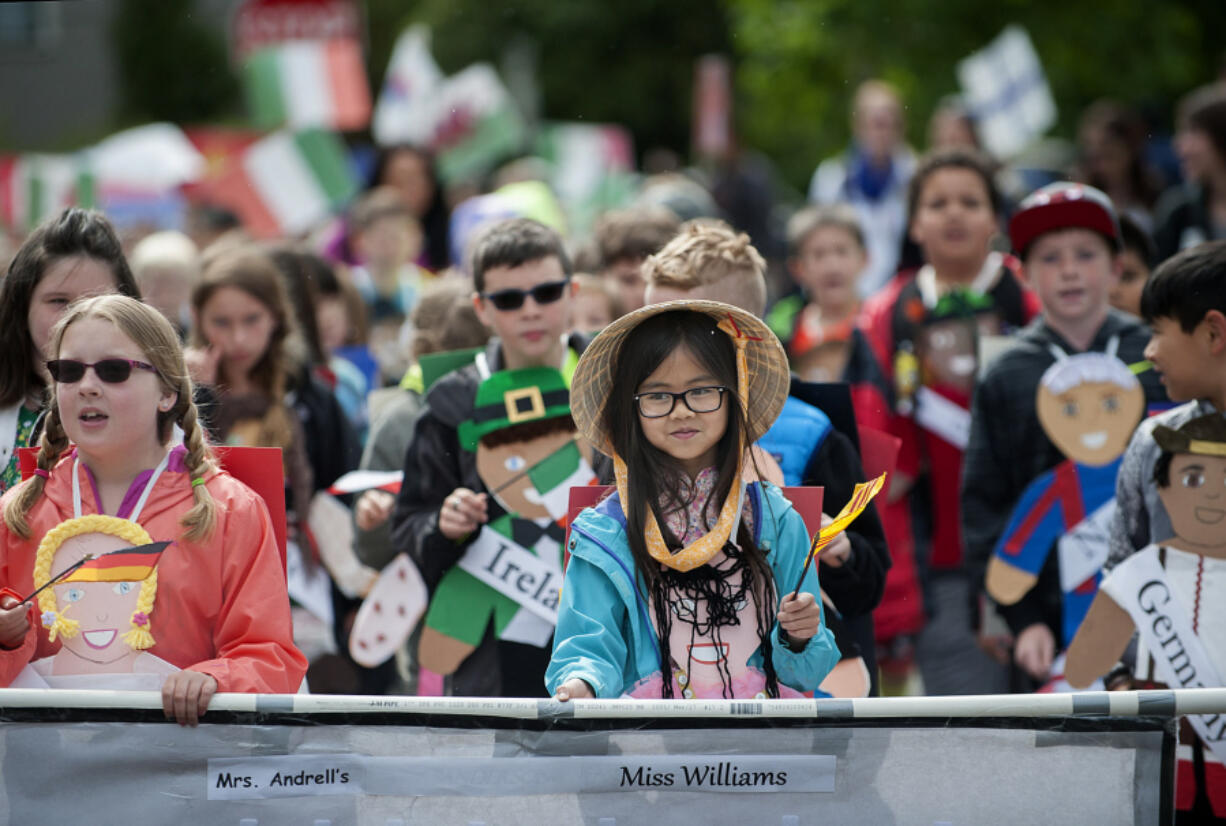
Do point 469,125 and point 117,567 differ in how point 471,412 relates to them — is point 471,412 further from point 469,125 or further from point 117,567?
point 469,125

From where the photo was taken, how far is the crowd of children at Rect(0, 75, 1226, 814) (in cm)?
330

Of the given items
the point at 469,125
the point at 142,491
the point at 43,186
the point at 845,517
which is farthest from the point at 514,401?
the point at 43,186

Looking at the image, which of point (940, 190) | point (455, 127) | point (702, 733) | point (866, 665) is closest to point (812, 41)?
point (455, 127)

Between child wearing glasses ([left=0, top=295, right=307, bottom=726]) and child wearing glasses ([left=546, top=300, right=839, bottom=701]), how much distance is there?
2.23 ft

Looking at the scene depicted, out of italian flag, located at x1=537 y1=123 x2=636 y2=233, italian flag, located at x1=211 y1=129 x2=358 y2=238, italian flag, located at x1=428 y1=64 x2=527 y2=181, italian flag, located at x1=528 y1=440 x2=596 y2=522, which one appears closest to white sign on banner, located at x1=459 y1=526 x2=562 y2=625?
italian flag, located at x1=528 y1=440 x2=596 y2=522

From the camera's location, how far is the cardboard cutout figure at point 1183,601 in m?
3.65

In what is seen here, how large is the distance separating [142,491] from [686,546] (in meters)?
1.24

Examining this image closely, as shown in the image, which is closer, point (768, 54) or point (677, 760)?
point (677, 760)

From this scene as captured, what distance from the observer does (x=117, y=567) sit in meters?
3.34

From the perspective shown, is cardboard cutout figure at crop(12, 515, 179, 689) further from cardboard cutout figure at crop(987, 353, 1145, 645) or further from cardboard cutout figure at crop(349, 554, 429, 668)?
cardboard cutout figure at crop(987, 353, 1145, 645)

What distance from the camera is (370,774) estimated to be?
291cm

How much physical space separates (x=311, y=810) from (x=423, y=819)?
212mm

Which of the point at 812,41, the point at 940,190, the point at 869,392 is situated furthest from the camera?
the point at 812,41

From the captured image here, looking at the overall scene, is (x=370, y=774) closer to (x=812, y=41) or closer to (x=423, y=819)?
(x=423, y=819)
